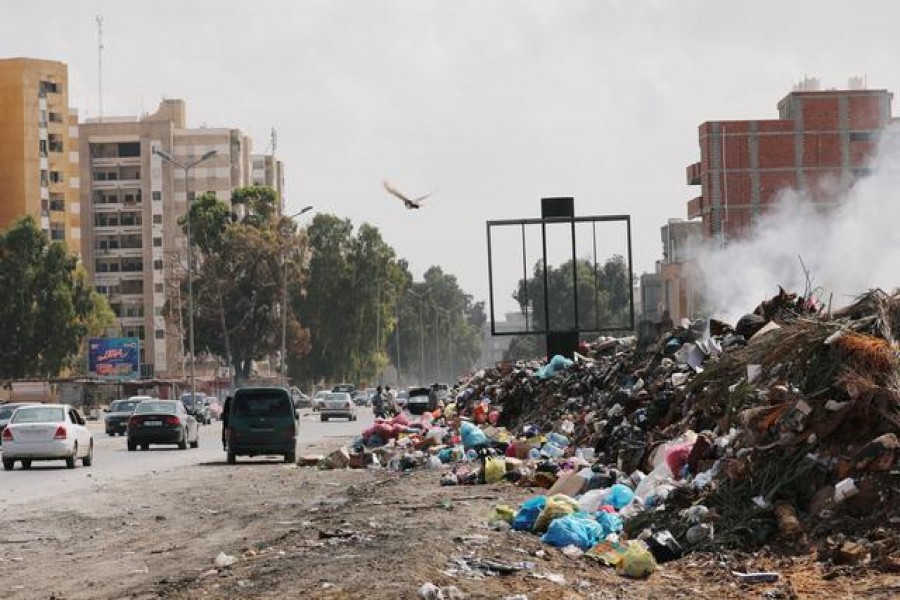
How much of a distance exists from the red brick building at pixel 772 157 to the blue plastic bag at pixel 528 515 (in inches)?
3740

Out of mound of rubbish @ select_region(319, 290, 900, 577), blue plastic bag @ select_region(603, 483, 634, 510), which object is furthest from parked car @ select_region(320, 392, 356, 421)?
blue plastic bag @ select_region(603, 483, 634, 510)

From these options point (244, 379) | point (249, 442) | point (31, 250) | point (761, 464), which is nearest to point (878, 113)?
point (244, 379)

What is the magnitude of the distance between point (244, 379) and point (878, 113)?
45.5 meters

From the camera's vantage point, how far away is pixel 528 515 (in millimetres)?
16547

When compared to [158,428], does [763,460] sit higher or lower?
higher

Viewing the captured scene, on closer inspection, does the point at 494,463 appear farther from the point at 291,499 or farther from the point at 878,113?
the point at 878,113

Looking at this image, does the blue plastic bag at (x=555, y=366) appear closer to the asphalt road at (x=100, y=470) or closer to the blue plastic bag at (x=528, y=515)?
the asphalt road at (x=100, y=470)

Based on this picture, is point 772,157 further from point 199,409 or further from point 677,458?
point 677,458

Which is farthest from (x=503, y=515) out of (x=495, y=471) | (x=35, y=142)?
(x=35, y=142)

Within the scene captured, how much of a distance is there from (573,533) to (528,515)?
1.38m

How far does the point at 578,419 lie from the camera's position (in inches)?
1243

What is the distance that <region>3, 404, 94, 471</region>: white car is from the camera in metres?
34.7

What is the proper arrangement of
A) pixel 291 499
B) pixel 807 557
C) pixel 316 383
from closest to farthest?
pixel 807 557 < pixel 291 499 < pixel 316 383

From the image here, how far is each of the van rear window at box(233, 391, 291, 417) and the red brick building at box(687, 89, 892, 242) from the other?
7587 centimetres
